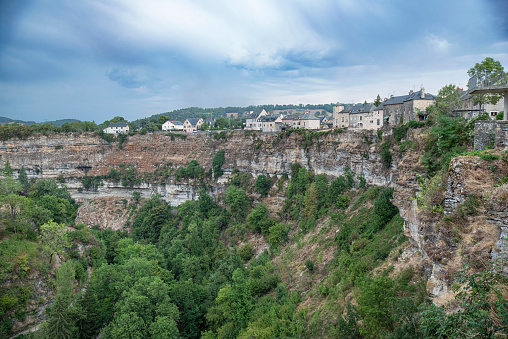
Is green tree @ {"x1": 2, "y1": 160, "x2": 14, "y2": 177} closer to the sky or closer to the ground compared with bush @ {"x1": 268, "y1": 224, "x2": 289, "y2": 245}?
closer to the sky

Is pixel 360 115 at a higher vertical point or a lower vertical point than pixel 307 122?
higher

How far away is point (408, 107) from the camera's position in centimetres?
3512

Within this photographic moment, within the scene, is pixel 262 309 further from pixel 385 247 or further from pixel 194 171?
pixel 194 171

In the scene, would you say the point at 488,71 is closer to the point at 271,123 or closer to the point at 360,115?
the point at 360,115

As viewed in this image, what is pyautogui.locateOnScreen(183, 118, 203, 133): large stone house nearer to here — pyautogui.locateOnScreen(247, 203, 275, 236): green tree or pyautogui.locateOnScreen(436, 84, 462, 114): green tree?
pyautogui.locateOnScreen(247, 203, 275, 236): green tree

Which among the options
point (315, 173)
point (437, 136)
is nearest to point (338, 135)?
point (315, 173)

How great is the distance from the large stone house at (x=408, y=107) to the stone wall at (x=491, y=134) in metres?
20.5

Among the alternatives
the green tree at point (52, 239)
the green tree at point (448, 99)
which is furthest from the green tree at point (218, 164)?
the green tree at point (448, 99)

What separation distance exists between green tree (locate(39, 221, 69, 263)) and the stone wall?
37407 mm

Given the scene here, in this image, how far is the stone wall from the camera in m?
11.9

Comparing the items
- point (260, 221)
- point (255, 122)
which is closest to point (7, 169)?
point (255, 122)

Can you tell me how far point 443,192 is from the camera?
10.5m

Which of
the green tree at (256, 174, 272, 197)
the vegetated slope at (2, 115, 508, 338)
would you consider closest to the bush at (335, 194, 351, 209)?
the vegetated slope at (2, 115, 508, 338)

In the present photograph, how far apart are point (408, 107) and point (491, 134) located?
2491cm
